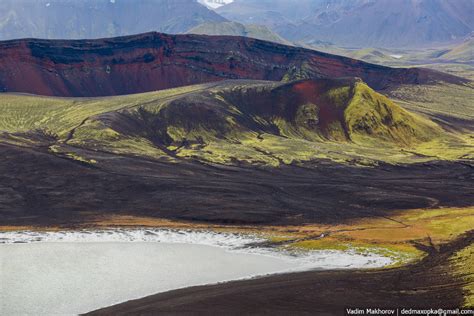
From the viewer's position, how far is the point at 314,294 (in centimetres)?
4862

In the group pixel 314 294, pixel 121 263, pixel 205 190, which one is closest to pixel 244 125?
pixel 205 190

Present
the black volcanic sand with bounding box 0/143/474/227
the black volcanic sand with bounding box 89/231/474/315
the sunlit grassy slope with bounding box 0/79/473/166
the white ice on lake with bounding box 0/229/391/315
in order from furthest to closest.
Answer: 1. the sunlit grassy slope with bounding box 0/79/473/166
2. the black volcanic sand with bounding box 0/143/474/227
3. the white ice on lake with bounding box 0/229/391/315
4. the black volcanic sand with bounding box 89/231/474/315

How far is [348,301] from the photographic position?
46.4 m

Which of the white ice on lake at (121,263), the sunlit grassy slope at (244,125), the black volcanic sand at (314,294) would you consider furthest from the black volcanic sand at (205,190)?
the black volcanic sand at (314,294)

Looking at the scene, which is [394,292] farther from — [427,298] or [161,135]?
[161,135]

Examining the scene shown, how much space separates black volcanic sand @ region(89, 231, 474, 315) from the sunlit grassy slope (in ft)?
200

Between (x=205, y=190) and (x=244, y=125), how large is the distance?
61.0m

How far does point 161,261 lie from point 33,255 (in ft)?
44.6

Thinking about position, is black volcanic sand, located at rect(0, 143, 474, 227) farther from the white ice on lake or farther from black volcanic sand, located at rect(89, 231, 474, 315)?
black volcanic sand, located at rect(89, 231, 474, 315)

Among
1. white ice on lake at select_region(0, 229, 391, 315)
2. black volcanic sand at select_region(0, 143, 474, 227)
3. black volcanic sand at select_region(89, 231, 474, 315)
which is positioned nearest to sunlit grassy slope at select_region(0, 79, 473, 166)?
black volcanic sand at select_region(0, 143, 474, 227)

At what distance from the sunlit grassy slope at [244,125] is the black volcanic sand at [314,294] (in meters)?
60.8

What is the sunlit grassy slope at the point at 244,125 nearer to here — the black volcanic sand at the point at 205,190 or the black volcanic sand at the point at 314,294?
the black volcanic sand at the point at 205,190

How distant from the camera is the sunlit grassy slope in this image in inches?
4840

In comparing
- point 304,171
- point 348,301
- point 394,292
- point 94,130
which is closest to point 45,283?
point 348,301
